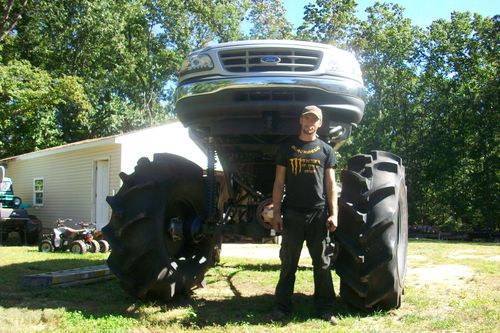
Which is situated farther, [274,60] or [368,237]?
[274,60]

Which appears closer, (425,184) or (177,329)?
(177,329)

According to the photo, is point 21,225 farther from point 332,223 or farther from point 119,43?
point 332,223

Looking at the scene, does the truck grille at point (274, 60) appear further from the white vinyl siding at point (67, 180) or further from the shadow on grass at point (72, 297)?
the white vinyl siding at point (67, 180)

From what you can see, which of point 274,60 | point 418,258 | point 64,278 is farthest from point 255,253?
point 274,60

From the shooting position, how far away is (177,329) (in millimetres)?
4062

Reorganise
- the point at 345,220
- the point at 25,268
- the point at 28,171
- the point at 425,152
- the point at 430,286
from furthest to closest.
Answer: the point at 425,152 → the point at 28,171 → the point at 25,268 → the point at 430,286 → the point at 345,220

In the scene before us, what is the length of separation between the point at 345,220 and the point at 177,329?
1.61 m

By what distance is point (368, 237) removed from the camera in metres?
4.22

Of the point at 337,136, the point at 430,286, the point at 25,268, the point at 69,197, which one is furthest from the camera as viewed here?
the point at 69,197

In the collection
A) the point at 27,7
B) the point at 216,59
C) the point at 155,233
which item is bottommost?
the point at 155,233

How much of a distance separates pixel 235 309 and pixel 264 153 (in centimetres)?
150

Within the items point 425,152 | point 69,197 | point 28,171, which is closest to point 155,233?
point 69,197

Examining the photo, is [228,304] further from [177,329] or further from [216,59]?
[216,59]

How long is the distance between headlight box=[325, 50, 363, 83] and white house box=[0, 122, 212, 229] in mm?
11869
